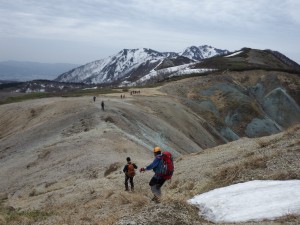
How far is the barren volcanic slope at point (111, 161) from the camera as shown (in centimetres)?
1669

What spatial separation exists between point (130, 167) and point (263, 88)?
92.7 metres

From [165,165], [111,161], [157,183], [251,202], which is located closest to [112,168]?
[111,161]

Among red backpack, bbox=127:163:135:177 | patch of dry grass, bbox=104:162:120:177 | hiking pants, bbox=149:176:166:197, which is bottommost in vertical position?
patch of dry grass, bbox=104:162:120:177

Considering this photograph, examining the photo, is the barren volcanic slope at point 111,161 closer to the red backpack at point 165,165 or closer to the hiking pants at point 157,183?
the hiking pants at point 157,183

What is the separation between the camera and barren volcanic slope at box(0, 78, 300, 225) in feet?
54.7

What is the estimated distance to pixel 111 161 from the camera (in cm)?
3406

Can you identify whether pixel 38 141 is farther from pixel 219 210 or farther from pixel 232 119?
pixel 232 119

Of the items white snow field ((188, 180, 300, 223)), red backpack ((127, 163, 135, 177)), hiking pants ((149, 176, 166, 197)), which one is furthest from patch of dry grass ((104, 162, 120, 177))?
white snow field ((188, 180, 300, 223))

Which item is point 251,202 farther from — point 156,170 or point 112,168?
point 112,168

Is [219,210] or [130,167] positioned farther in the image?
[130,167]

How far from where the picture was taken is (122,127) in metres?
47.8

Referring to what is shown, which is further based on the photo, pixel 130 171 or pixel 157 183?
pixel 130 171

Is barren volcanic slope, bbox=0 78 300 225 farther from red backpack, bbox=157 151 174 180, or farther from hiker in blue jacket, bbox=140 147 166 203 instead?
red backpack, bbox=157 151 174 180

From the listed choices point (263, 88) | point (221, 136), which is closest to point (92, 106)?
point (221, 136)
